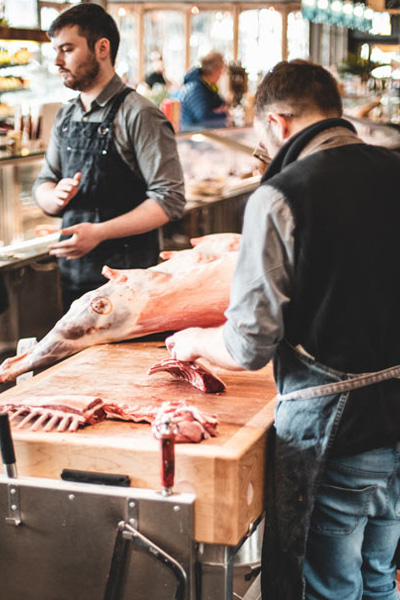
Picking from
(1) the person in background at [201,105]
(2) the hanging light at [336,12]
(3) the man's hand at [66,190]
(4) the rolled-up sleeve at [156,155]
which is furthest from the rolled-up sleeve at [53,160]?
(2) the hanging light at [336,12]

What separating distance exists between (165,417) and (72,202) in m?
1.98

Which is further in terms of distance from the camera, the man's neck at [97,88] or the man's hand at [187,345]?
the man's neck at [97,88]

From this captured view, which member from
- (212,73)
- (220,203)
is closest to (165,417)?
(220,203)

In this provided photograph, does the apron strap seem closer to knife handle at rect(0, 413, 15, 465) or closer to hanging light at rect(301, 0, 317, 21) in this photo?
knife handle at rect(0, 413, 15, 465)

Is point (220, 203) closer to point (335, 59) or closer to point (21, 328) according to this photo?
point (21, 328)

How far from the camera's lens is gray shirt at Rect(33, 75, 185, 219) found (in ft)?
12.2

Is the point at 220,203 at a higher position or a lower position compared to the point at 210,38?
lower

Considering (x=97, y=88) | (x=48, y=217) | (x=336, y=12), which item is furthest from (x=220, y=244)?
(x=336, y=12)

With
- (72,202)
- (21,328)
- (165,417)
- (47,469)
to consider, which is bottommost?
(21,328)

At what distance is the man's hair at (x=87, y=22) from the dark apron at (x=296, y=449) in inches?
83.6

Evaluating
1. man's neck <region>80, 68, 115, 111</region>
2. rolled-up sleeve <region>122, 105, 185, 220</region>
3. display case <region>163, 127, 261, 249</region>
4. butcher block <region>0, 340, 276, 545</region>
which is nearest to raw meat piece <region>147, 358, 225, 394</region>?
butcher block <region>0, 340, 276, 545</region>

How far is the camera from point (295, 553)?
2.16m

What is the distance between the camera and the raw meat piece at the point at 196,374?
2506 millimetres

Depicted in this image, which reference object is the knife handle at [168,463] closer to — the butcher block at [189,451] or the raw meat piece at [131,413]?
the butcher block at [189,451]
